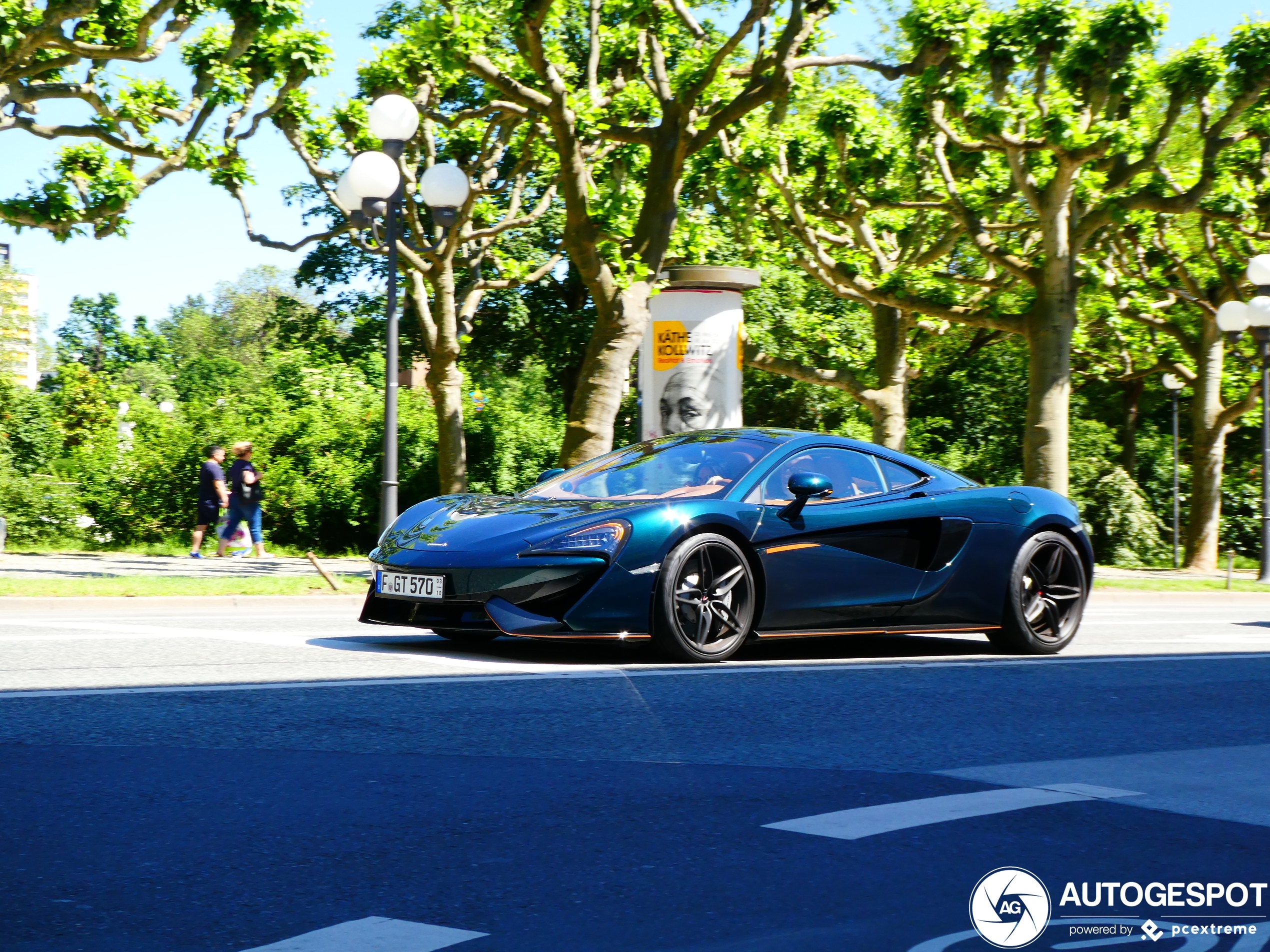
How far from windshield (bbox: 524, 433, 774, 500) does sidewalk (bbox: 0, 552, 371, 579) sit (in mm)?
5942

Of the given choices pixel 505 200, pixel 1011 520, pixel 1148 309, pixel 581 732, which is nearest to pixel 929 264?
pixel 1148 309

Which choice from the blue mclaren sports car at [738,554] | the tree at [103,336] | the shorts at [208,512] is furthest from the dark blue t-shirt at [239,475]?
the tree at [103,336]

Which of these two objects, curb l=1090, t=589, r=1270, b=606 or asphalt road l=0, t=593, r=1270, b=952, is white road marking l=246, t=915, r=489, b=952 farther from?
curb l=1090, t=589, r=1270, b=606

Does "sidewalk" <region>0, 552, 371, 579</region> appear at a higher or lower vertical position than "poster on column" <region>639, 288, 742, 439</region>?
lower

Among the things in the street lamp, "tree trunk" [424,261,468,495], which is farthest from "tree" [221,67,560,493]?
the street lamp

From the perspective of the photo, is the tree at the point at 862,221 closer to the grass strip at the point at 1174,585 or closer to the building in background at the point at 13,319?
the grass strip at the point at 1174,585

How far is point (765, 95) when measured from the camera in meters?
16.4

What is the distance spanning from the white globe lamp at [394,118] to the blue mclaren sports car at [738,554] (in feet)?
18.8

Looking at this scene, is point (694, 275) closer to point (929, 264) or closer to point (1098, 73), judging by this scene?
point (1098, 73)

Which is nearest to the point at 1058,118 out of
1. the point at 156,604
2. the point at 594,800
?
the point at 156,604

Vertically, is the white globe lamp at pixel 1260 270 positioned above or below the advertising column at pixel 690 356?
above

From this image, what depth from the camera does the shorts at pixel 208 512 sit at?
2002 cm

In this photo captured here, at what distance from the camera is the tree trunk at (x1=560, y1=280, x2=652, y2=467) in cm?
1641

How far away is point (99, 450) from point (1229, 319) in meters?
17.6
